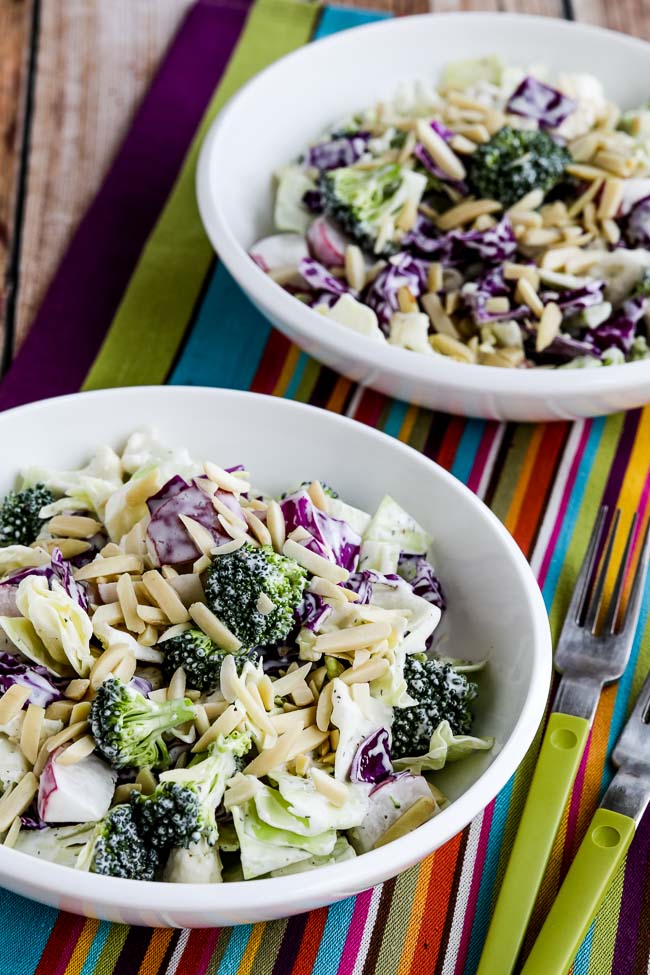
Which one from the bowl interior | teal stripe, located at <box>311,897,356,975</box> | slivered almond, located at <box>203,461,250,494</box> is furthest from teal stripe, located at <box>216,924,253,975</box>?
the bowl interior

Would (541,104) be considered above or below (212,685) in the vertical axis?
above

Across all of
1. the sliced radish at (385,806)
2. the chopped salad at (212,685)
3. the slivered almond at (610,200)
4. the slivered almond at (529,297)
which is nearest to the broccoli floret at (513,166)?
the slivered almond at (610,200)

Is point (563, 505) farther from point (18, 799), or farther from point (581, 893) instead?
point (18, 799)

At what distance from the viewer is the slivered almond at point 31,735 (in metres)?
1.51

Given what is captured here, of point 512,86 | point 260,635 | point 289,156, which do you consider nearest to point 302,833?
point 260,635

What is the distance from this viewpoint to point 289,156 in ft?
9.25

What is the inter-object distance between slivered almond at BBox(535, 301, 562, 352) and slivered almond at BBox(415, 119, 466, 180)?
17.0 inches

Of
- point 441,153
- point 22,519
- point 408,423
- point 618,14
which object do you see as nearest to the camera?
point 22,519

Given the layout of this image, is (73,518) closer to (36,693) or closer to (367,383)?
(36,693)

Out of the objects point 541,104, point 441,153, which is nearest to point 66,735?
point 441,153

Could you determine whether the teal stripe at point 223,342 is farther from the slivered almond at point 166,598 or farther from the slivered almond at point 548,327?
the slivered almond at point 166,598

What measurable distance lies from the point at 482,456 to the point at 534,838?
917mm

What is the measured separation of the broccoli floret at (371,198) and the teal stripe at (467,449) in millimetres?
420

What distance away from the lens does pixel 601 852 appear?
1.60m
